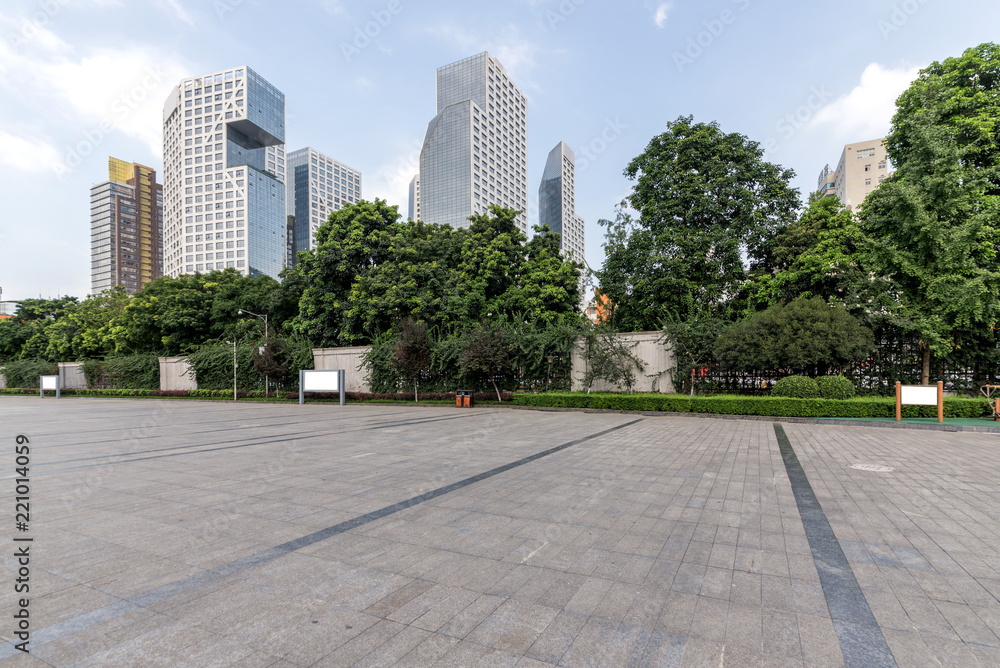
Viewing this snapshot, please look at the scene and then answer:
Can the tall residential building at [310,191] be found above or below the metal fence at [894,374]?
above

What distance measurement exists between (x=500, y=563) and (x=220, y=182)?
12104 centimetres

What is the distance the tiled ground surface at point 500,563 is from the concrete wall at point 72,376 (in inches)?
1853

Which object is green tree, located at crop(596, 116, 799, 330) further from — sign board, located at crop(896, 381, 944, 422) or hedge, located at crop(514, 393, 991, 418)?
sign board, located at crop(896, 381, 944, 422)

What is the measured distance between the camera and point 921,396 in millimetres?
12078

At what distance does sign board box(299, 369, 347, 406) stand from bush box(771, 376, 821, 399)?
1977 centimetres

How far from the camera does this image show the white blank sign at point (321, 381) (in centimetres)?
2456

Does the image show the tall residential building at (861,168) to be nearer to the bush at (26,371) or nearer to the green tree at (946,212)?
the green tree at (946,212)

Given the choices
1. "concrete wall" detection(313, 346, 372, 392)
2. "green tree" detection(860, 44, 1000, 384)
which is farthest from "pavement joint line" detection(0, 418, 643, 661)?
"concrete wall" detection(313, 346, 372, 392)

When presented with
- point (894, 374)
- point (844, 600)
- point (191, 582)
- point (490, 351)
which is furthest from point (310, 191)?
point (844, 600)

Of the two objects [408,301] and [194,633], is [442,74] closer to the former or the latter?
[408,301]

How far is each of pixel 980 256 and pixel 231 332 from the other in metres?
41.8

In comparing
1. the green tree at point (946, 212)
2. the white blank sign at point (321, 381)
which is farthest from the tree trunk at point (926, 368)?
the white blank sign at point (321, 381)

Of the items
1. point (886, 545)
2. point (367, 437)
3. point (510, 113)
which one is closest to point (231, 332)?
point (367, 437)

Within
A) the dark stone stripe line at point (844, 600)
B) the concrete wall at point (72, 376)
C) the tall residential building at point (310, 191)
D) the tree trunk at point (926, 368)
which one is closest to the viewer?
the dark stone stripe line at point (844, 600)
